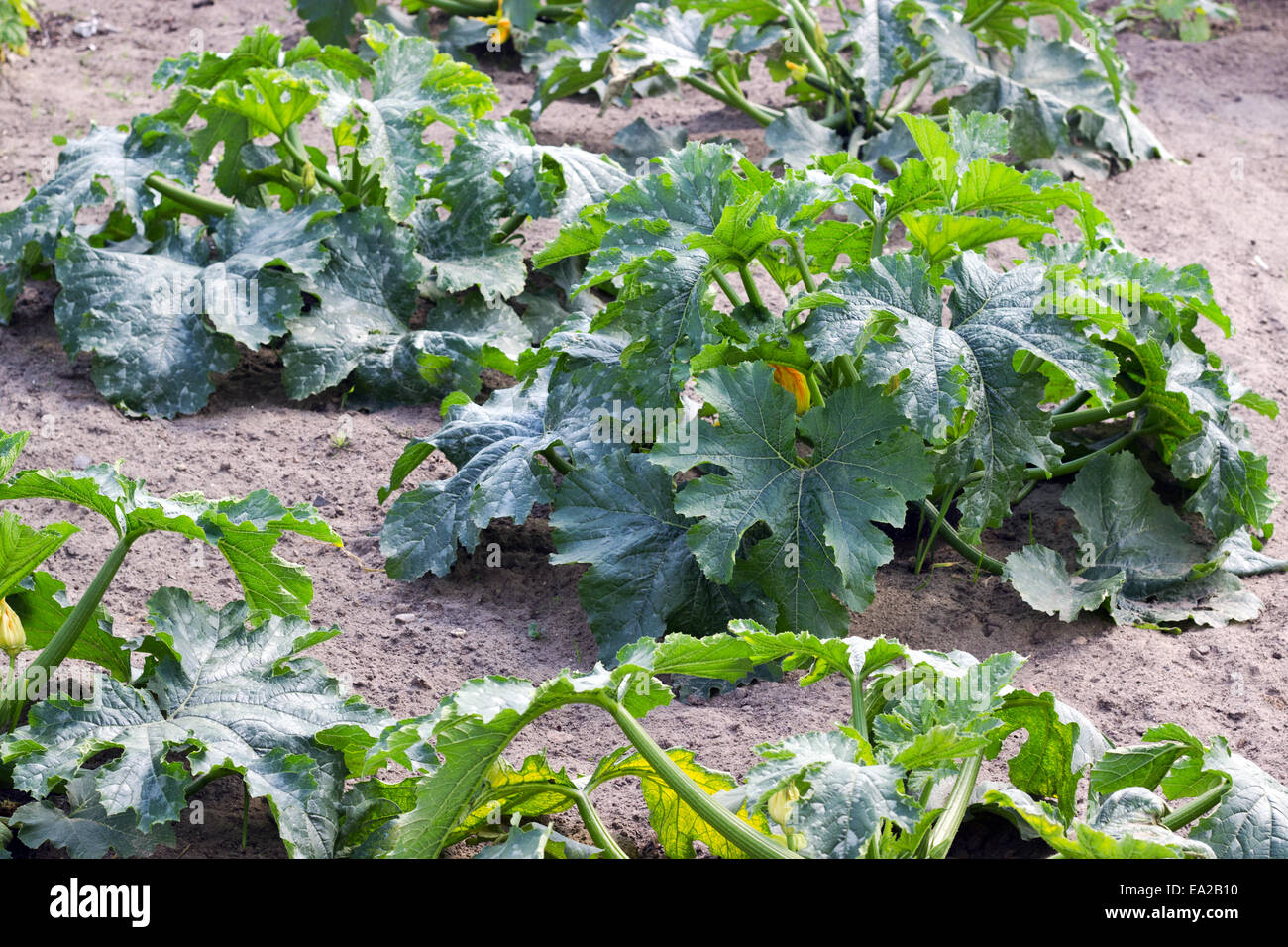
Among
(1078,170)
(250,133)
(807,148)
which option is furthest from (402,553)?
(1078,170)

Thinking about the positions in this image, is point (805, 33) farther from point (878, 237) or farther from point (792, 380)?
point (792, 380)

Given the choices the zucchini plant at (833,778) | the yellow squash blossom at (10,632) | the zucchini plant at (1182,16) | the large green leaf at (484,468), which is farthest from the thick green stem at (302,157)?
the zucchini plant at (1182,16)

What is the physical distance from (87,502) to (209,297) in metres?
1.73

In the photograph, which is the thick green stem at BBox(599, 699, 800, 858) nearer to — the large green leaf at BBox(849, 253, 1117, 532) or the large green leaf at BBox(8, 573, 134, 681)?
the large green leaf at BBox(849, 253, 1117, 532)

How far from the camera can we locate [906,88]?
631cm

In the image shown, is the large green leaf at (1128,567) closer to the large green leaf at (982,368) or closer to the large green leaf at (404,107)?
the large green leaf at (982,368)

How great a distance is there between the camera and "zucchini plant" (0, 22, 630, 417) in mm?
4016

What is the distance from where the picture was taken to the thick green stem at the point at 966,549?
10.9 feet

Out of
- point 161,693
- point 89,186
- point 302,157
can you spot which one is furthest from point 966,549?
point 89,186

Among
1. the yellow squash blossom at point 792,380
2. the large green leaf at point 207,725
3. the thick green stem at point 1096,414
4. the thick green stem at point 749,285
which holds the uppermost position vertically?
the thick green stem at point 749,285

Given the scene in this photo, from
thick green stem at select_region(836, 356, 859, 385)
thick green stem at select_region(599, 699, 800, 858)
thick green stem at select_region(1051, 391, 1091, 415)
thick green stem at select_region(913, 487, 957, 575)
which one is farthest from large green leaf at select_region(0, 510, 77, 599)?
thick green stem at select_region(1051, 391, 1091, 415)

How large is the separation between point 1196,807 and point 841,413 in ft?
3.65

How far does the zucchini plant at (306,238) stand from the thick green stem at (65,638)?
161cm

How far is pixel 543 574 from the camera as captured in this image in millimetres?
3436
